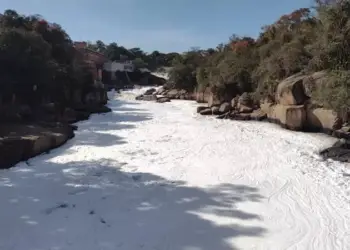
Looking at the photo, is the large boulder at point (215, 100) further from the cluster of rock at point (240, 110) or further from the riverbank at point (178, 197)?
the riverbank at point (178, 197)

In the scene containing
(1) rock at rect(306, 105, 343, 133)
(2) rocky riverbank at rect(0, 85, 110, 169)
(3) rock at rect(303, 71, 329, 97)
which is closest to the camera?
(2) rocky riverbank at rect(0, 85, 110, 169)

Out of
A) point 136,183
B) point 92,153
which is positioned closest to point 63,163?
point 92,153

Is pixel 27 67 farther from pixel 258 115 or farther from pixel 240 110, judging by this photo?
pixel 258 115

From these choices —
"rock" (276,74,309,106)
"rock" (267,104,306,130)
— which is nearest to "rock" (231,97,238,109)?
"rock" (267,104,306,130)

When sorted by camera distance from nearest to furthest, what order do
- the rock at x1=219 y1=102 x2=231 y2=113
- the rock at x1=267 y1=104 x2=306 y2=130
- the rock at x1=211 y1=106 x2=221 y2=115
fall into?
the rock at x1=267 y1=104 x2=306 y2=130 < the rock at x1=219 y1=102 x2=231 y2=113 < the rock at x1=211 y1=106 x2=221 y2=115

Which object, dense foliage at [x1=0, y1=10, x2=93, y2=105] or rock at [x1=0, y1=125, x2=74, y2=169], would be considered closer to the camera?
rock at [x1=0, y1=125, x2=74, y2=169]

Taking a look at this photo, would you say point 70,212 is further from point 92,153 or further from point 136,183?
point 92,153

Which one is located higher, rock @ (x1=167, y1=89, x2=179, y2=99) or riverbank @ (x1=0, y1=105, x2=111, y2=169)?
rock @ (x1=167, y1=89, x2=179, y2=99)

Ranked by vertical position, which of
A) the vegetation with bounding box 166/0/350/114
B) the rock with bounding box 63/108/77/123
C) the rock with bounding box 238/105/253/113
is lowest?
the rock with bounding box 63/108/77/123

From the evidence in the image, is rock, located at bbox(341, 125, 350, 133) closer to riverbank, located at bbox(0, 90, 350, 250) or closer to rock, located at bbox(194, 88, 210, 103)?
riverbank, located at bbox(0, 90, 350, 250)
